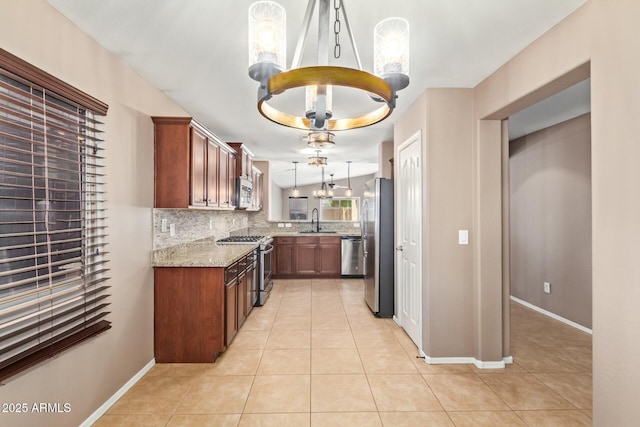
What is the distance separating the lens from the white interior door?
10.1 feet

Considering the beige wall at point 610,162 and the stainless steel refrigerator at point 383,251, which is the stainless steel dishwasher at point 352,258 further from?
the beige wall at point 610,162

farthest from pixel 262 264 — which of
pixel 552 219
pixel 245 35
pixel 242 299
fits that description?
pixel 552 219

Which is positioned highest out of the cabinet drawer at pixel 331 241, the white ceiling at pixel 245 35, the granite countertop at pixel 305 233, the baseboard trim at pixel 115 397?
the white ceiling at pixel 245 35

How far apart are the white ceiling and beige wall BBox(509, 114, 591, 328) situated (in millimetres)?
1962

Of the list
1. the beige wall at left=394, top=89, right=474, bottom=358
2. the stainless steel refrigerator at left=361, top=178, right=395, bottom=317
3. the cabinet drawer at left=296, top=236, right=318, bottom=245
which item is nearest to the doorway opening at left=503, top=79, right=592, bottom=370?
the beige wall at left=394, top=89, right=474, bottom=358

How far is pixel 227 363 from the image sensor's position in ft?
9.05

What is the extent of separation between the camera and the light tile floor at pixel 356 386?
2.04 m

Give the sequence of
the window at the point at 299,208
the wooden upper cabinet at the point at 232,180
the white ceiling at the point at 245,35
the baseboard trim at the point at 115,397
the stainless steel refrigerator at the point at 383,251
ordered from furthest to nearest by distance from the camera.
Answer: the window at the point at 299,208, the wooden upper cabinet at the point at 232,180, the stainless steel refrigerator at the point at 383,251, the baseboard trim at the point at 115,397, the white ceiling at the point at 245,35

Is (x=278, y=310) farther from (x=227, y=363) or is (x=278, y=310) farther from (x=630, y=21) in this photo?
(x=630, y=21)

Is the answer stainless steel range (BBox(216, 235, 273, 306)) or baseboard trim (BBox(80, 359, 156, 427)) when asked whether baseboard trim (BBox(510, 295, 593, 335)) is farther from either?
baseboard trim (BBox(80, 359, 156, 427))

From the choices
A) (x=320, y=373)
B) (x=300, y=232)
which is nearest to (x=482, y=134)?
(x=320, y=373)

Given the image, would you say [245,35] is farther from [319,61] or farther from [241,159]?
[241,159]

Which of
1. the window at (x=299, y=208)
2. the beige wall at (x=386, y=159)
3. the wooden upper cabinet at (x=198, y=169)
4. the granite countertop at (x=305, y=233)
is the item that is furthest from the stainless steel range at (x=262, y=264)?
the window at (x=299, y=208)

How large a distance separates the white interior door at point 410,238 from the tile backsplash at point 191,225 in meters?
2.50
